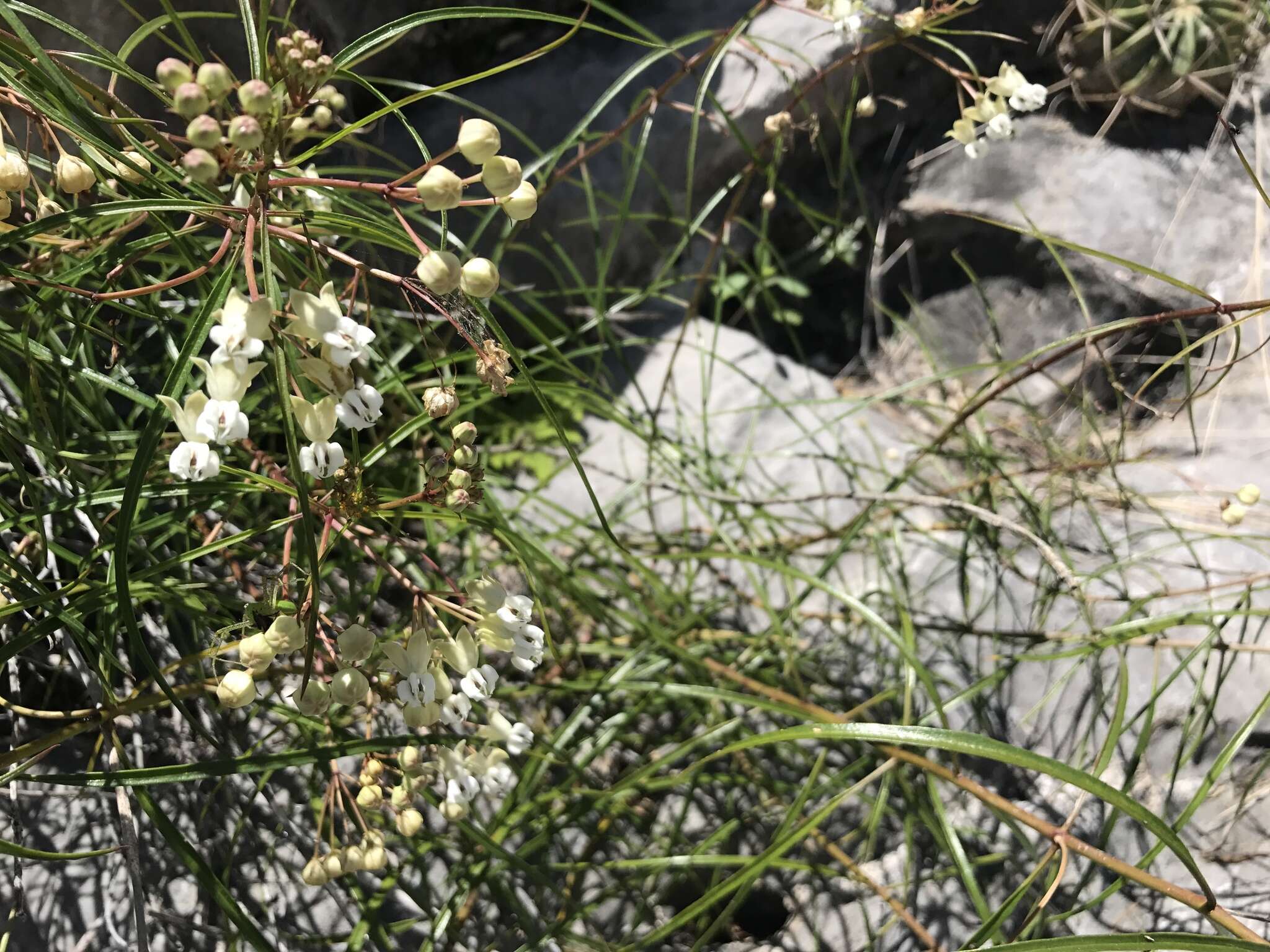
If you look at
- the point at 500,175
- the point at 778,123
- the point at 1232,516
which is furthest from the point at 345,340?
the point at 1232,516

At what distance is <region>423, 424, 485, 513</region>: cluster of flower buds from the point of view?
0.41 m

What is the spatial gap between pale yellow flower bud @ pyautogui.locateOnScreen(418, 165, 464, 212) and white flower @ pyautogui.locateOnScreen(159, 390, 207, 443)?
0.44 ft

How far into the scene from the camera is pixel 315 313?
33 cm

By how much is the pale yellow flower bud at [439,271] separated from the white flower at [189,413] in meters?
0.11

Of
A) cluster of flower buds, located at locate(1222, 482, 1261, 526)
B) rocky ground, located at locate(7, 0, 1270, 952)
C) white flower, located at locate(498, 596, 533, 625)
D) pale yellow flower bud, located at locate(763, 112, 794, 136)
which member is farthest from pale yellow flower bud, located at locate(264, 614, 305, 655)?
cluster of flower buds, located at locate(1222, 482, 1261, 526)

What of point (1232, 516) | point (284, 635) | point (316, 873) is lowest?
point (316, 873)

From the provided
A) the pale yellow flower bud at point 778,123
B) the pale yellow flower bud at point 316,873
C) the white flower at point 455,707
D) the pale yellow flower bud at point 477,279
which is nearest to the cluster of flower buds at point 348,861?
the pale yellow flower bud at point 316,873

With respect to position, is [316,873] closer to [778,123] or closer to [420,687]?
[420,687]

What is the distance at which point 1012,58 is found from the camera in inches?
63.7

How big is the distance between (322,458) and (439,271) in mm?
102

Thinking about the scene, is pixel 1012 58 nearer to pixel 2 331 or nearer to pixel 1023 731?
pixel 1023 731

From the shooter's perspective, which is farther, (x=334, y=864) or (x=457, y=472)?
(x=334, y=864)

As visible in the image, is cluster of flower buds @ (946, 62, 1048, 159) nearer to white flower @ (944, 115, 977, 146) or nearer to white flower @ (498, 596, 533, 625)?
white flower @ (944, 115, 977, 146)

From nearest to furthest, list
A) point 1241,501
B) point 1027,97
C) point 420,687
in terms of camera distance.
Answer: point 420,687 → point 1027,97 → point 1241,501
